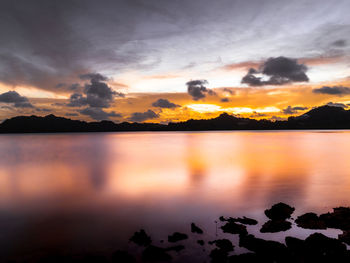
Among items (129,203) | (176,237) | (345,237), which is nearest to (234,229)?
(176,237)

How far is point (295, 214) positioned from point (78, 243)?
12932 millimetres

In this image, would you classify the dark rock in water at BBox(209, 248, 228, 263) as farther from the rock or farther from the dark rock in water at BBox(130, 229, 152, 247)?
the dark rock in water at BBox(130, 229, 152, 247)

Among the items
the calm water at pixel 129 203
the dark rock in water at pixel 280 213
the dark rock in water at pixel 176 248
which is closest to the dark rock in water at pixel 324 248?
the calm water at pixel 129 203

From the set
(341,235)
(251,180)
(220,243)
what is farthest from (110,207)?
(251,180)

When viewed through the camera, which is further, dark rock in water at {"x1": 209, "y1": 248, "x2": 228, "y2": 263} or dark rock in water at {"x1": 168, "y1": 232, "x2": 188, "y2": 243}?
dark rock in water at {"x1": 168, "y1": 232, "x2": 188, "y2": 243}

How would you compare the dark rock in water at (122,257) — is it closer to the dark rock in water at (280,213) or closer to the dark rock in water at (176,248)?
the dark rock in water at (176,248)

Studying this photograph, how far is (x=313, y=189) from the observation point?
2305 cm

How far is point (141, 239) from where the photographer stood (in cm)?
1131

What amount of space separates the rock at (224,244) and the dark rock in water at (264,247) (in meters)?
0.56

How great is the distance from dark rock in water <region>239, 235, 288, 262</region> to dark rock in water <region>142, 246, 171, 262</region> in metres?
3.47

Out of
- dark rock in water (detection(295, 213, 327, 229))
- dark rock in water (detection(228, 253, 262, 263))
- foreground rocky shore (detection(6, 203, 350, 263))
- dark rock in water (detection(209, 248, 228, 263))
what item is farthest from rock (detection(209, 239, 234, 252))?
dark rock in water (detection(295, 213, 327, 229))

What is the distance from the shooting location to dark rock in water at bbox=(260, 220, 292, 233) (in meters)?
12.0

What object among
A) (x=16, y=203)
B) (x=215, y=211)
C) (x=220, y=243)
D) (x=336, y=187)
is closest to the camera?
(x=220, y=243)

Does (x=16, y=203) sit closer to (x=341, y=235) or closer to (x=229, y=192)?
(x=229, y=192)
